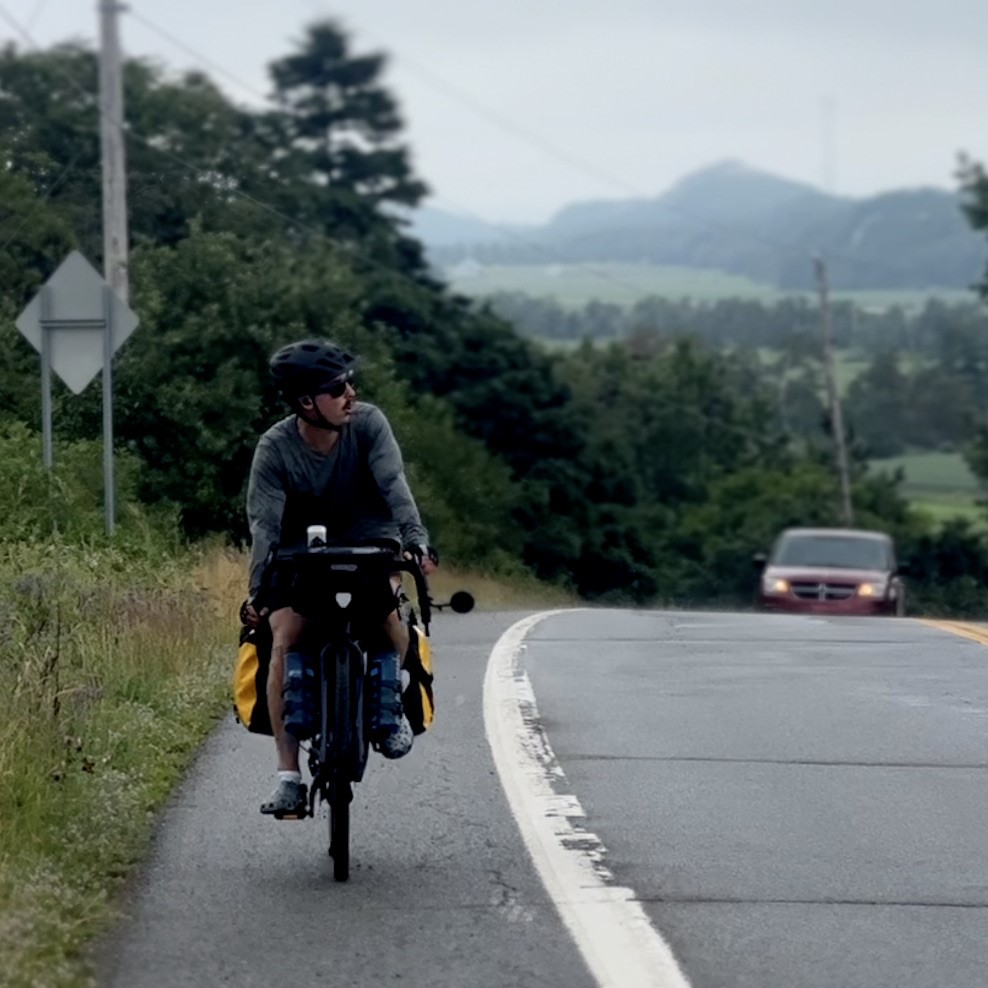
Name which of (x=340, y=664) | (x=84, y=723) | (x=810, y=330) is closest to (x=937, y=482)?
(x=810, y=330)

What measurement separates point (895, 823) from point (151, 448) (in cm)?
1860

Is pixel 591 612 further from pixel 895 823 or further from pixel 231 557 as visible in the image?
pixel 895 823

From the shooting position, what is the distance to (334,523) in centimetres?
795

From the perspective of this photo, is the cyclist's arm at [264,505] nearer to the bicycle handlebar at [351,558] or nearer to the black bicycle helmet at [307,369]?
the bicycle handlebar at [351,558]

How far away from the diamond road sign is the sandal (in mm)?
12173

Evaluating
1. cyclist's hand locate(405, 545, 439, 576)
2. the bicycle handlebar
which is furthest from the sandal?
cyclist's hand locate(405, 545, 439, 576)

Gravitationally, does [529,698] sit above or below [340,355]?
below

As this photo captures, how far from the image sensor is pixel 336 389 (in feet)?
25.6

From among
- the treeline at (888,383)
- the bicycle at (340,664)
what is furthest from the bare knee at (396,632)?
the treeline at (888,383)

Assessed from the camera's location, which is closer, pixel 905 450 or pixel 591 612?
pixel 591 612

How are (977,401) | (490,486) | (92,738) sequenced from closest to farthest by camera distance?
1. (92,738)
2. (490,486)
3. (977,401)

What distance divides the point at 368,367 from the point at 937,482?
110 metres

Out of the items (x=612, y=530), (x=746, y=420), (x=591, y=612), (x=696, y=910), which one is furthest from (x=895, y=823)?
(x=746, y=420)

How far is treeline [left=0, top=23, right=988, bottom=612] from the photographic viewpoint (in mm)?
26547
